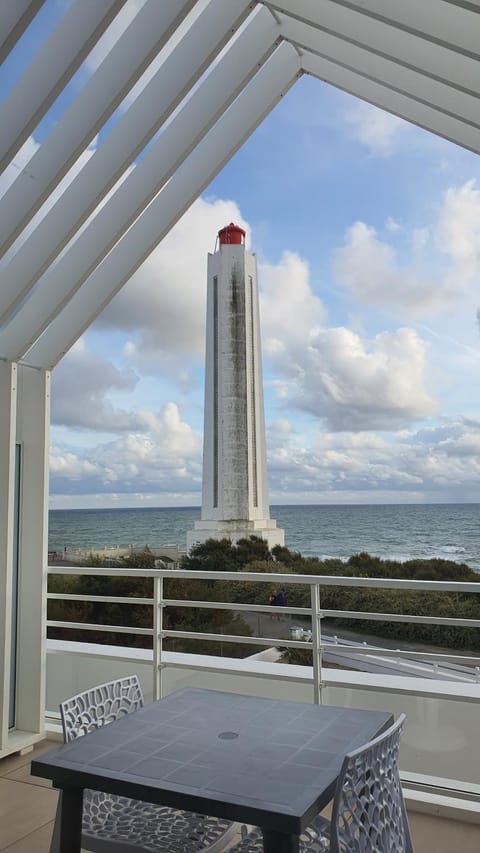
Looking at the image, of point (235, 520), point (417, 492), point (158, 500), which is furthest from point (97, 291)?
point (417, 492)

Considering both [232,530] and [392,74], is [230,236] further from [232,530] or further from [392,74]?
[392,74]

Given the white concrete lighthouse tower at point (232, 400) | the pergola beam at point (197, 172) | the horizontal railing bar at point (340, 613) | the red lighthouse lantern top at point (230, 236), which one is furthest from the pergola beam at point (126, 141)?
the red lighthouse lantern top at point (230, 236)

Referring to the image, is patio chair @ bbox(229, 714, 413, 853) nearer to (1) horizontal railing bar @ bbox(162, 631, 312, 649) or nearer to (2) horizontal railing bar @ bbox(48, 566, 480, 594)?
(2) horizontal railing bar @ bbox(48, 566, 480, 594)

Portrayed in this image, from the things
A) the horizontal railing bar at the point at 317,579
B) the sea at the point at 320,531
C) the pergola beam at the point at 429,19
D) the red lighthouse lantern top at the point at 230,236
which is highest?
the red lighthouse lantern top at the point at 230,236

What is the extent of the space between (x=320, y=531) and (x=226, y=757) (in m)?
24.8

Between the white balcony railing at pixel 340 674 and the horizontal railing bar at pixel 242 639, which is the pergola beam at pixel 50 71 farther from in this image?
the horizontal railing bar at pixel 242 639

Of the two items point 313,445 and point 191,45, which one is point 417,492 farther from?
point 191,45

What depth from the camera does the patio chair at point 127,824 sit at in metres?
1.87

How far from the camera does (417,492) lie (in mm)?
26469

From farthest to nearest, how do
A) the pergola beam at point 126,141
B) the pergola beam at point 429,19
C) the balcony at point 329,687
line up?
the pergola beam at point 126,141
the balcony at point 329,687
the pergola beam at point 429,19

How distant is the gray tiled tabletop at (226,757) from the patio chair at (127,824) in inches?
9.5

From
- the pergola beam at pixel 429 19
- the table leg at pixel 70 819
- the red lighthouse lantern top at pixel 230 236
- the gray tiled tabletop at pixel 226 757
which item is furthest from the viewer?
the red lighthouse lantern top at pixel 230 236

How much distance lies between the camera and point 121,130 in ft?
10.4

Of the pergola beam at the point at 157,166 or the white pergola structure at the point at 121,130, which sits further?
the pergola beam at the point at 157,166
